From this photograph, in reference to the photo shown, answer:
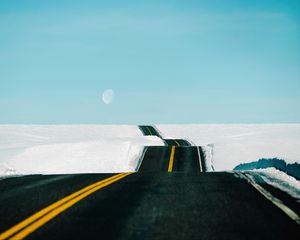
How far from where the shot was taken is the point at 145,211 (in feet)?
19.2

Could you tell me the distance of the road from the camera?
4660 mm

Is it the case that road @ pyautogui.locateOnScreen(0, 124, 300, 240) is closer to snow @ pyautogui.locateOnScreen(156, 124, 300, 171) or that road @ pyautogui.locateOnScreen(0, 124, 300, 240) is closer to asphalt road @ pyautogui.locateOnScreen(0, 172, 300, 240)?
asphalt road @ pyautogui.locateOnScreen(0, 172, 300, 240)

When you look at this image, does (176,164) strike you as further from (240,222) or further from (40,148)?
(240,222)

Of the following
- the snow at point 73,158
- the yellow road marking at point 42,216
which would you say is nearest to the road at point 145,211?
the yellow road marking at point 42,216

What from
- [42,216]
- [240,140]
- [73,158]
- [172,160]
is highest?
[240,140]

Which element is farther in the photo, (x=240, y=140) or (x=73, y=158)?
(x=240, y=140)

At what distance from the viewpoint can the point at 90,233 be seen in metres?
4.62

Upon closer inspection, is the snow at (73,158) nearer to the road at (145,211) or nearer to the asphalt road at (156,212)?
the road at (145,211)

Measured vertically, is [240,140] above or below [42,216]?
above

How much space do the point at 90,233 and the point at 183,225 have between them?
1.09 meters

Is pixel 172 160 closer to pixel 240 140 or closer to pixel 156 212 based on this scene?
pixel 240 140

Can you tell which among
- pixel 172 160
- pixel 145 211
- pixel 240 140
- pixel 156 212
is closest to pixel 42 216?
pixel 145 211

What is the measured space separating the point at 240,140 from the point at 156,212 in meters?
57.8

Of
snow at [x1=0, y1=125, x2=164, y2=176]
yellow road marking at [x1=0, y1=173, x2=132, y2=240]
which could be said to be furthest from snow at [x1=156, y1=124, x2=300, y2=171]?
yellow road marking at [x1=0, y1=173, x2=132, y2=240]
